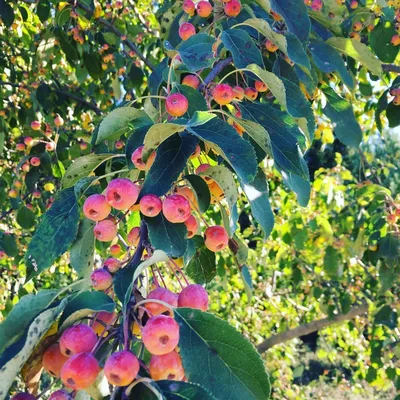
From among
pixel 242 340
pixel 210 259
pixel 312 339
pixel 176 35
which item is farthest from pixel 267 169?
pixel 312 339

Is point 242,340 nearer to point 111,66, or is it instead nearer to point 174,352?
point 174,352

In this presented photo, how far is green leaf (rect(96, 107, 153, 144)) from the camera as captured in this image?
876mm

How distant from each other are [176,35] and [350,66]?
2.36 ft

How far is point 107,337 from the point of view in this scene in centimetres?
58

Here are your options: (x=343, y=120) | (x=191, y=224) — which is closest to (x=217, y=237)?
(x=191, y=224)

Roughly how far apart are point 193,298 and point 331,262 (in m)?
2.31

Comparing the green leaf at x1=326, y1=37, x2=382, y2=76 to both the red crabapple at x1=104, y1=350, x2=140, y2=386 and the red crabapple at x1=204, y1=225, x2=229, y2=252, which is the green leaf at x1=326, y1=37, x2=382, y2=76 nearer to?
the red crabapple at x1=204, y1=225, x2=229, y2=252

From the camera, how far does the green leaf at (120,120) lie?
2.88 ft

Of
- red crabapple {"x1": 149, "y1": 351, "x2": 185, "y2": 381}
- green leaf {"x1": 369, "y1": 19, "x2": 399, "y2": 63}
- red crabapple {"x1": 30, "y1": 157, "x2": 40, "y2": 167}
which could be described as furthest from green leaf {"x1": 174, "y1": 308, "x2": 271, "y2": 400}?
red crabapple {"x1": 30, "y1": 157, "x2": 40, "y2": 167}

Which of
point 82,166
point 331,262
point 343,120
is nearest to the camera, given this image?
point 82,166

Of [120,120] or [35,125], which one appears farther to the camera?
[35,125]

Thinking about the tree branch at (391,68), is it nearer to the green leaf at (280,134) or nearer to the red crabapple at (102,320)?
the green leaf at (280,134)

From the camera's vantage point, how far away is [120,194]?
752mm

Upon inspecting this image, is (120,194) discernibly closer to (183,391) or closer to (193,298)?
(193,298)
